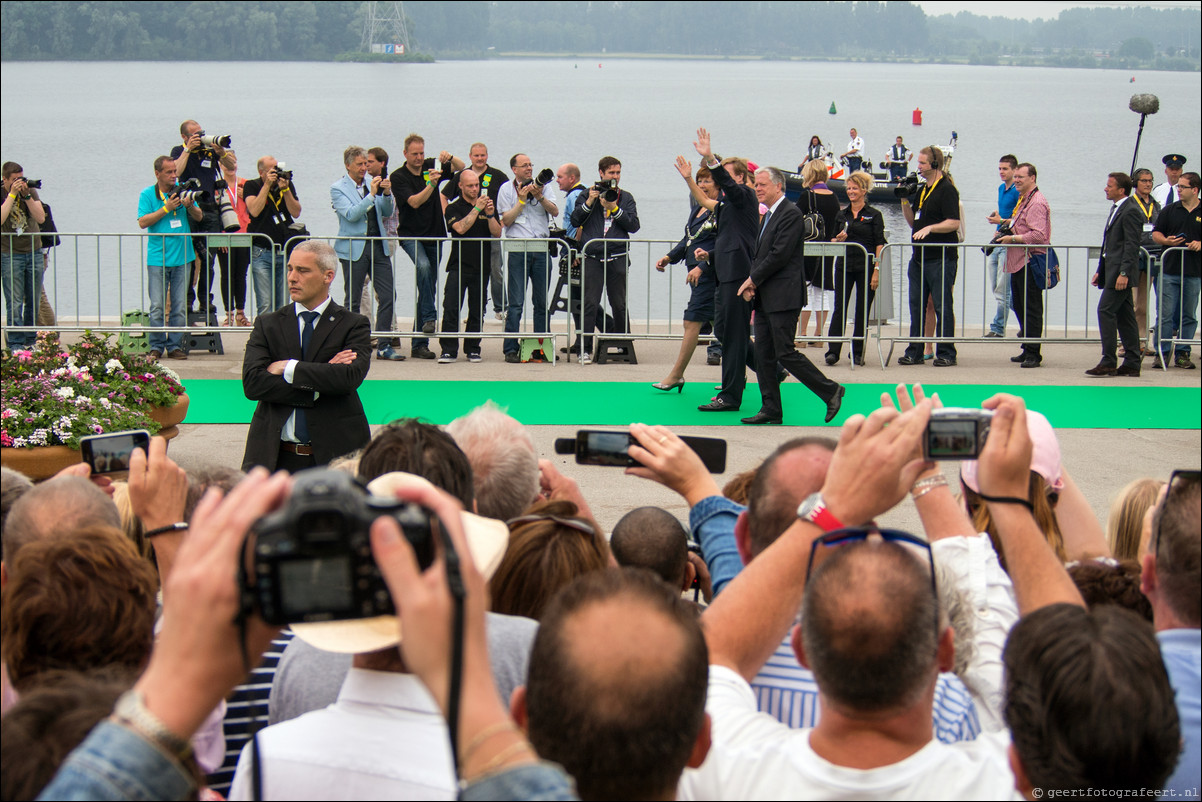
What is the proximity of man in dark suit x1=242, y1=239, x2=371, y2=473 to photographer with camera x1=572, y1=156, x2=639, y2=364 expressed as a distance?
6228 millimetres

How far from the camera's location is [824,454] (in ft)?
10.2

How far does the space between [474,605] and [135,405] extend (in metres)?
6.32

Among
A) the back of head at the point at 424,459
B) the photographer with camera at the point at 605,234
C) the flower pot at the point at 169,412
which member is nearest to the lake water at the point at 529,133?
the photographer with camera at the point at 605,234

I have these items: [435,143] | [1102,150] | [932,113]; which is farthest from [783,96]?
[435,143]

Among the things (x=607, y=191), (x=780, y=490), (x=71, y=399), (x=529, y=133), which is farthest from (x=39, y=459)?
(x=529, y=133)

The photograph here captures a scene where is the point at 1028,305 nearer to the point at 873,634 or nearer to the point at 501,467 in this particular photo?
the point at 501,467

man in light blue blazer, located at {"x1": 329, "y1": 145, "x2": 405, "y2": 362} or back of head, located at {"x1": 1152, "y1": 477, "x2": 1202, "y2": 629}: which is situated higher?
man in light blue blazer, located at {"x1": 329, "y1": 145, "x2": 405, "y2": 362}

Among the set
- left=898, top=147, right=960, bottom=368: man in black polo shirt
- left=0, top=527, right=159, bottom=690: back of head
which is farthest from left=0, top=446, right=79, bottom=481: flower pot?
left=898, top=147, right=960, bottom=368: man in black polo shirt

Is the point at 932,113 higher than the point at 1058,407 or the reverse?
higher

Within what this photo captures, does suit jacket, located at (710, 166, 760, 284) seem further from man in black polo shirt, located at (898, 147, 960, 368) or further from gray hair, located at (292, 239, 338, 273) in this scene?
gray hair, located at (292, 239, 338, 273)

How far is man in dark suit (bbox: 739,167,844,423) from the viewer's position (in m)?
9.59

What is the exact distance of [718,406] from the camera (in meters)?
10.4

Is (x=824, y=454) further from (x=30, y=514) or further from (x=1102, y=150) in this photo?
(x=1102, y=150)

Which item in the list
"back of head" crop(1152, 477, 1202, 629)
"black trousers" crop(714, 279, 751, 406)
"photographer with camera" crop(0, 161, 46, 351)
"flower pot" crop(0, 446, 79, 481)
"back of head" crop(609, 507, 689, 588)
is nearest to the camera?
"back of head" crop(1152, 477, 1202, 629)
